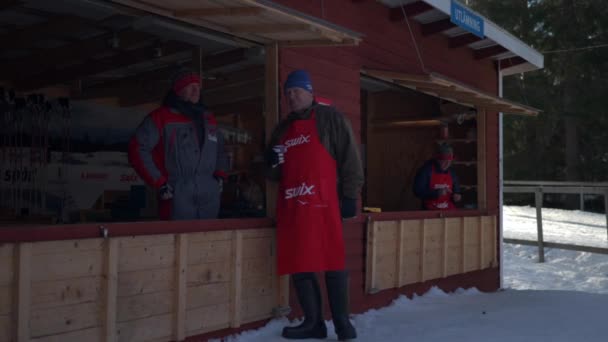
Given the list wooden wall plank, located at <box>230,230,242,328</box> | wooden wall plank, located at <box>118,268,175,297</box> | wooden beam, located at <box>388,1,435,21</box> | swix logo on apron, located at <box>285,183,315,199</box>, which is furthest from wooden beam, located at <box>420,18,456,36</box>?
wooden wall plank, located at <box>118,268,175,297</box>

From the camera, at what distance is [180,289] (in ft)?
13.9

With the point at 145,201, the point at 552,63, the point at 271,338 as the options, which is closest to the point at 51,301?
the point at 271,338

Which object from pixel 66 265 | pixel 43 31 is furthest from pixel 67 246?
pixel 43 31

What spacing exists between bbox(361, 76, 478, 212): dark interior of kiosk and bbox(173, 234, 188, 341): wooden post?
567 cm

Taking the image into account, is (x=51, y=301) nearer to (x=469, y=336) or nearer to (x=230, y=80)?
(x=469, y=336)

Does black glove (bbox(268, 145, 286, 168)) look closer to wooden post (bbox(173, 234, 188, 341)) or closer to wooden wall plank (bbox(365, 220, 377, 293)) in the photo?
wooden post (bbox(173, 234, 188, 341))

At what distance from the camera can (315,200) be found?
181 inches

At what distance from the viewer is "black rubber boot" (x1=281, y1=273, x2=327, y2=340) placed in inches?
184

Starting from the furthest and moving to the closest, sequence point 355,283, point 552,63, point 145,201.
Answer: point 552,63 < point 145,201 < point 355,283

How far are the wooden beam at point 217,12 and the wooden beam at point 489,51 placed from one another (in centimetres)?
583

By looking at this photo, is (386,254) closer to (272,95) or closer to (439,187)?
(439,187)

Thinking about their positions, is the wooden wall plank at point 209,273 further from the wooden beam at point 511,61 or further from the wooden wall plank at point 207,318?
the wooden beam at point 511,61

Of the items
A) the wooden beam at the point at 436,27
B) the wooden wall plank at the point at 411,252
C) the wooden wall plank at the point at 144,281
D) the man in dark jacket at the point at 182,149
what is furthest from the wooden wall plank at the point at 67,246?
the wooden beam at the point at 436,27

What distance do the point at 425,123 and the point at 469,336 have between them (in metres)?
5.05
